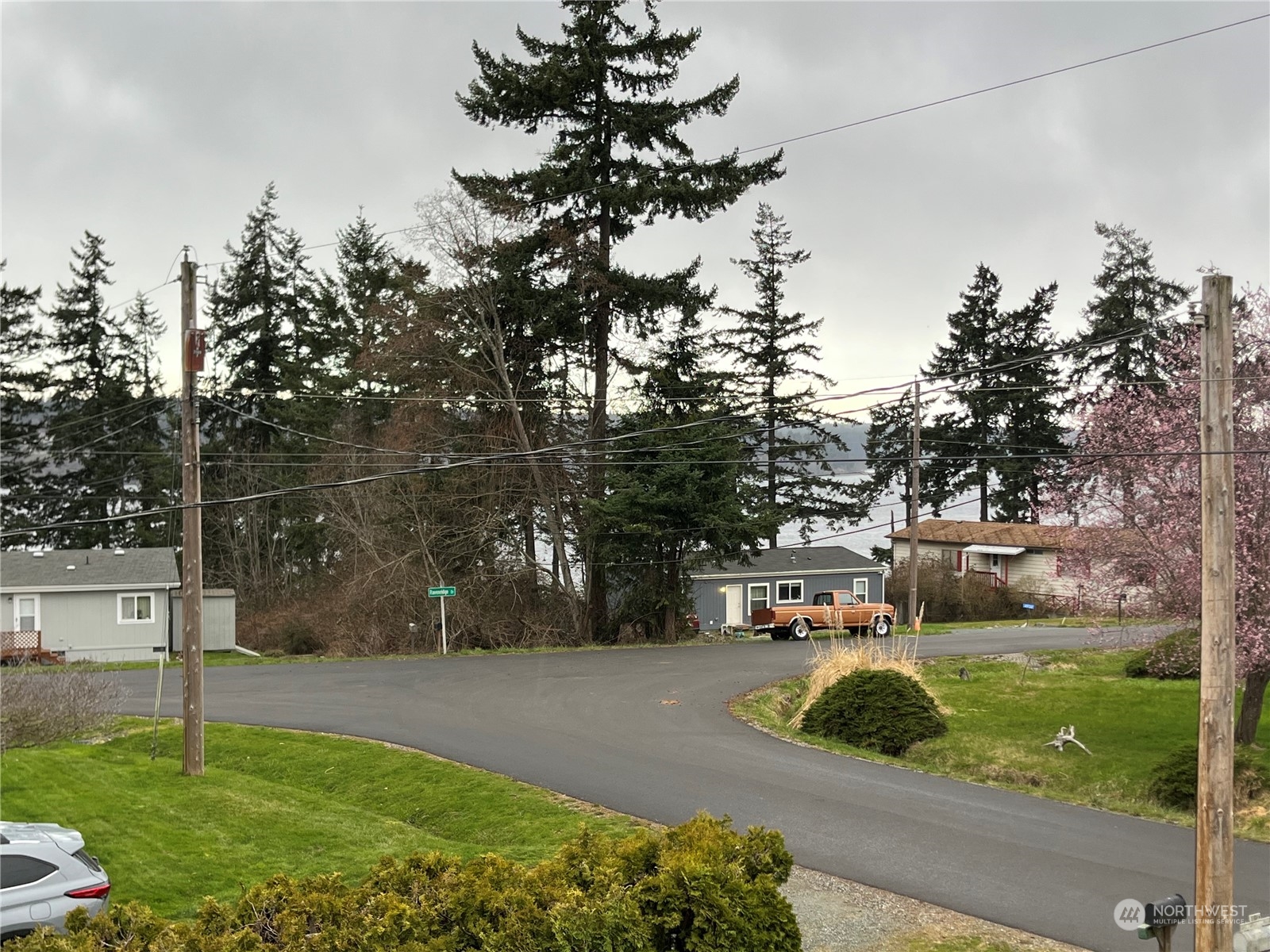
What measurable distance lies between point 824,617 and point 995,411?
1013 inches

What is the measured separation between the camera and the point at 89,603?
3606cm

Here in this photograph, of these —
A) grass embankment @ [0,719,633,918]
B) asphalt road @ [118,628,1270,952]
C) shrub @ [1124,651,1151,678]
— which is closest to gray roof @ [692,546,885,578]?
asphalt road @ [118,628,1270,952]

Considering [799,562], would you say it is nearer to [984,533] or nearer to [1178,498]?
[984,533]

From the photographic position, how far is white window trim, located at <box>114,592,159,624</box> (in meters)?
36.5

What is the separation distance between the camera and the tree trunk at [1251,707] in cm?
1519

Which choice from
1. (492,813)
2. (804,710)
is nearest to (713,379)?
(804,710)

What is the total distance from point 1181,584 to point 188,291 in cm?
1555

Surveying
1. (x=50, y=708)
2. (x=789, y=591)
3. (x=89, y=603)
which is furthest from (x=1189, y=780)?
(x=89, y=603)

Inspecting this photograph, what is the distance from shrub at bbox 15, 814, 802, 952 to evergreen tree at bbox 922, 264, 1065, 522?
1908 inches

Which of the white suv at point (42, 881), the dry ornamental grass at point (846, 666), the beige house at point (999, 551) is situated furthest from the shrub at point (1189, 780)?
the beige house at point (999, 551)

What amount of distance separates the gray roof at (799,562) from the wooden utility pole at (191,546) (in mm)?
26851

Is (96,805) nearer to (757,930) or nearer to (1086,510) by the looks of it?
(757,930)

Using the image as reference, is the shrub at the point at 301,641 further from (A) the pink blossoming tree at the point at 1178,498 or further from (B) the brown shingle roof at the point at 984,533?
(B) the brown shingle roof at the point at 984,533

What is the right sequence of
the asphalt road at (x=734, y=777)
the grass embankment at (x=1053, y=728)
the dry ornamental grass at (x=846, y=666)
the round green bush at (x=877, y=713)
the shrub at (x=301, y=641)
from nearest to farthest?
1. the asphalt road at (x=734, y=777)
2. the grass embankment at (x=1053, y=728)
3. the round green bush at (x=877, y=713)
4. the dry ornamental grass at (x=846, y=666)
5. the shrub at (x=301, y=641)
